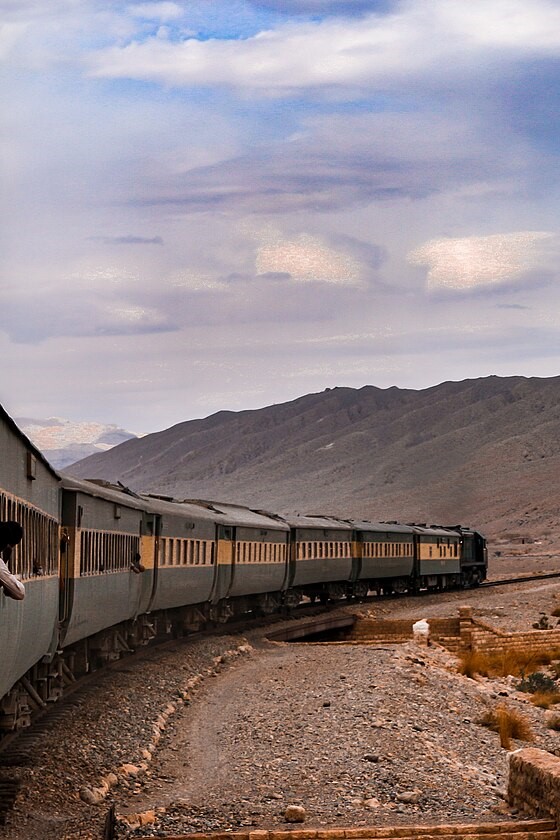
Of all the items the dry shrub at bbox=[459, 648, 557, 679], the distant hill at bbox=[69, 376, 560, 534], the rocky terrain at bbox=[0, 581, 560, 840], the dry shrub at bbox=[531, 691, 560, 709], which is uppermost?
the distant hill at bbox=[69, 376, 560, 534]

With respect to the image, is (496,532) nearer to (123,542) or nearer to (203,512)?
(203,512)

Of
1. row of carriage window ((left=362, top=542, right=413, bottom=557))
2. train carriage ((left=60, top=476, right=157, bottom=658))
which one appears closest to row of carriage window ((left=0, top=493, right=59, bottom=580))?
train carriage ((left=60, top=476, right=157, bottom=658))

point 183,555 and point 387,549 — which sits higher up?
point 387,549

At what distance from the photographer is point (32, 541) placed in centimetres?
1132

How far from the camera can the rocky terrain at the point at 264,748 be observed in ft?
40.0

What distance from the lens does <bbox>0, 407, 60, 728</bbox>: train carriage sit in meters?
9.87

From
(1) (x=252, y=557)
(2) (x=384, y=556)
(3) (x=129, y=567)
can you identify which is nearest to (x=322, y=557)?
(2) (x=384, y=556)

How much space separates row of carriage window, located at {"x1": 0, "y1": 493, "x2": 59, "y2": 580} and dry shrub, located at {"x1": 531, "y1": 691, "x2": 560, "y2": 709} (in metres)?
15.4

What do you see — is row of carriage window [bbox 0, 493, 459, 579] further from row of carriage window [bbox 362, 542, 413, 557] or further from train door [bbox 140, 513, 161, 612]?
row of carriage window [bbox 362, 542, 413, 557]

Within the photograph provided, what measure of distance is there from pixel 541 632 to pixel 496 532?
91.1 meters

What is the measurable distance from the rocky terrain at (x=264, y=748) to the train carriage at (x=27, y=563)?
3.54ft

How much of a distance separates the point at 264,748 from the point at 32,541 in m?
5.94

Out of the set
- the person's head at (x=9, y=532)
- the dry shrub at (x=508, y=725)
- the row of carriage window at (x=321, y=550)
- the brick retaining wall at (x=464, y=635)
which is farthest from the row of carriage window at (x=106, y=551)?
the row of carriage window at (x=321, y=550)

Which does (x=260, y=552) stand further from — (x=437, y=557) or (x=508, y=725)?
(x=437, y=557)
